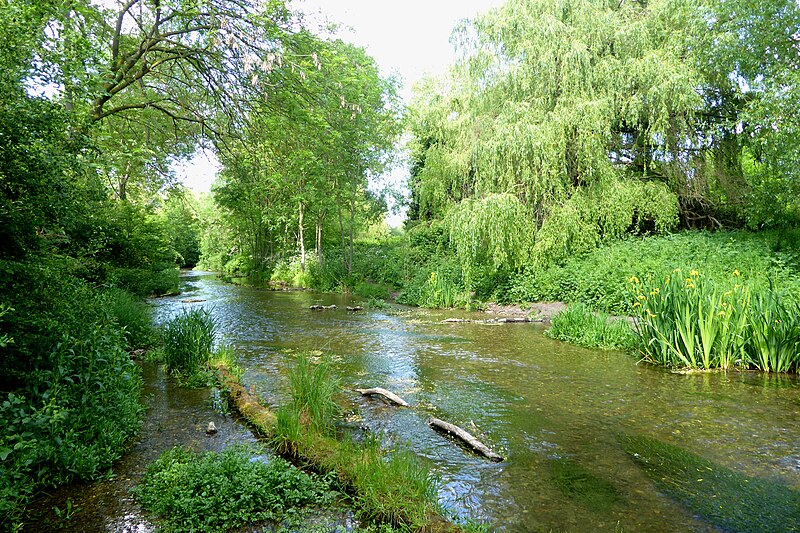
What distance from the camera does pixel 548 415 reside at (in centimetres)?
557

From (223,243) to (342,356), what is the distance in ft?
113

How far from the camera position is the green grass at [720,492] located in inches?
133

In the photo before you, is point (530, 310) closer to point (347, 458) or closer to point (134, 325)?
point (134, 325)

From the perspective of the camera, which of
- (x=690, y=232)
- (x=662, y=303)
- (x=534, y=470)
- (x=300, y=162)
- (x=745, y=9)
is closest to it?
(x=534, y=470)

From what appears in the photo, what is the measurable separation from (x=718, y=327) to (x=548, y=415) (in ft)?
12.6

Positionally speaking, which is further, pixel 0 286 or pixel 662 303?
pixel 662 303

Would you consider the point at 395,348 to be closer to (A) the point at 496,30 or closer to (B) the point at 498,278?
(B) the point at 498,278

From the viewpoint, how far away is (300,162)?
10797 millimetres

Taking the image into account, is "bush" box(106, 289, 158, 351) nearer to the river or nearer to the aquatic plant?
the river

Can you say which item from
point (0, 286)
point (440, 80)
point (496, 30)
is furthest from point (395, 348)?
point (440, 80)

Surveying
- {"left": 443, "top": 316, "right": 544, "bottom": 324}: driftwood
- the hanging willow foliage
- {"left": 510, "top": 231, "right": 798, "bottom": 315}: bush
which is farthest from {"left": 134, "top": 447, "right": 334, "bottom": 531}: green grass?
Result: the hanging willow foliage

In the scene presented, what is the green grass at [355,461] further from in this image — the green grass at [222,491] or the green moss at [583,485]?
the green moss at [583,485]

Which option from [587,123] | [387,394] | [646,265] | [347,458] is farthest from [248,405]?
[587,123]

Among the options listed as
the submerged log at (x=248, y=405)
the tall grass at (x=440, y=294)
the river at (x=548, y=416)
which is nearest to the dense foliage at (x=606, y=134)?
the tall grass at (x=440, y=294)
